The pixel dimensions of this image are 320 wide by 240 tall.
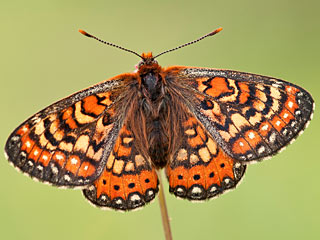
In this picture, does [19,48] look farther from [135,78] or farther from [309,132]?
[135,78]

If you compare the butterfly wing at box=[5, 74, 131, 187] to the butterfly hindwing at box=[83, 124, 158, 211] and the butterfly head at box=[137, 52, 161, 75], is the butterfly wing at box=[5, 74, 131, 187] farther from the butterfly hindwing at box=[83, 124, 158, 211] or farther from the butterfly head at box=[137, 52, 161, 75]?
the butterfly head at box=[137, 52, 161, 75]

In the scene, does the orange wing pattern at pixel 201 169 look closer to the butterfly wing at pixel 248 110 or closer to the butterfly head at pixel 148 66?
the butterfly wing at pixel 248 110

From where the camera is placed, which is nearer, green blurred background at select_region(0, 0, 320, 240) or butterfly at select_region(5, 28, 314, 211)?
butterfly at select_region(5, 28, 314, 211)

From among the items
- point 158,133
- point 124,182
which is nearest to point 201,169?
point 158,133

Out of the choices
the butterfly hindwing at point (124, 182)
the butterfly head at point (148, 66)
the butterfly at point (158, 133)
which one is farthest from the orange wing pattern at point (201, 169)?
the butterfly head at point (148, 66)

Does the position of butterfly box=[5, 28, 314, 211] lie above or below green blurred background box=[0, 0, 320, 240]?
below

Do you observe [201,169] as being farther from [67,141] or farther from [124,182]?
[67,141]

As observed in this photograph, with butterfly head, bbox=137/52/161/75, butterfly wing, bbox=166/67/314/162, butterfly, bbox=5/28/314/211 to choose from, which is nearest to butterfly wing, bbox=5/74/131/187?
butterfly, bbox=5/28/314/211
